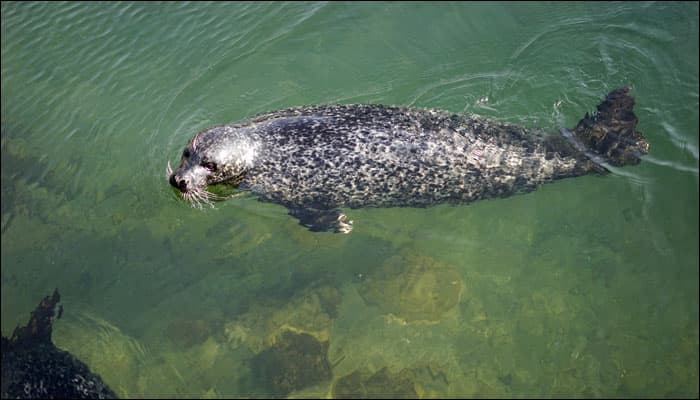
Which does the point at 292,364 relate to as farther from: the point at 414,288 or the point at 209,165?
the point at 209,165

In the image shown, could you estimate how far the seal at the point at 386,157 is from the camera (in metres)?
6.06

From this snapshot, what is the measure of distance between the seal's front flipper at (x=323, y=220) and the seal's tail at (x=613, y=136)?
277 cm

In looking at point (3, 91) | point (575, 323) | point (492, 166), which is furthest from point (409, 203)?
point (3, 91)

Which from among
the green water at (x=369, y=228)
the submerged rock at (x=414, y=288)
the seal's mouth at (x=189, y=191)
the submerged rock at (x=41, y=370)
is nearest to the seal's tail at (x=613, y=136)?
the green water at (x=369, y=228)

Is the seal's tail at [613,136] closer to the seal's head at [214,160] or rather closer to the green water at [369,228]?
the green water at [369,228]

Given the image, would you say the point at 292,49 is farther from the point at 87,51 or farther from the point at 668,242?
the point at 668,242

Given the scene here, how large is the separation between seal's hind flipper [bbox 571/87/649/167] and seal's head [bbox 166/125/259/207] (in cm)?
374

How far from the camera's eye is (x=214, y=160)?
6.09 meters

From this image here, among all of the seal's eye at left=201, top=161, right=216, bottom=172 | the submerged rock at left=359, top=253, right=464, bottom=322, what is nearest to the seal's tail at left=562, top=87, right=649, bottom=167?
the submerged rock at left=359, top=253, right=464, bottom=322

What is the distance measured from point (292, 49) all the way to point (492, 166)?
3.83 meters

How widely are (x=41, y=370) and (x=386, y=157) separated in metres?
4.35

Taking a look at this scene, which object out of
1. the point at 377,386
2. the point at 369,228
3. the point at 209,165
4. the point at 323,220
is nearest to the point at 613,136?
the point at 369,228

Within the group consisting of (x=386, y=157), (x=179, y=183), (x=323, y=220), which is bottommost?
(x=323, y=220)

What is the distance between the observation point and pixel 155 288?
22.3 ft
